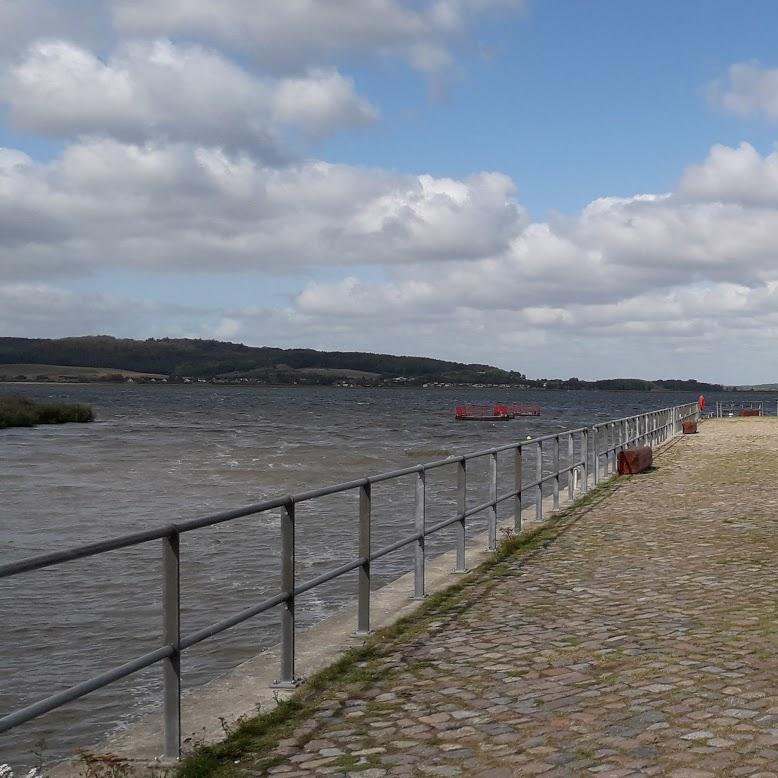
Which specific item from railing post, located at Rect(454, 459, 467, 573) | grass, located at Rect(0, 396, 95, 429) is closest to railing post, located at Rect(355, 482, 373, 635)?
railing post, located at Rect(454, 459, 467, 573)

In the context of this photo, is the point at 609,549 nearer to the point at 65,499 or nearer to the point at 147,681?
the point at 147,681

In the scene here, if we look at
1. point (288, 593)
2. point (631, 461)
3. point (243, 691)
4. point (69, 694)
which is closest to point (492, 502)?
point (288, 593)

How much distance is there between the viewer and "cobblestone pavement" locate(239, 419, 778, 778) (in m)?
4.83

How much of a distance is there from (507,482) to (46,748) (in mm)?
22306

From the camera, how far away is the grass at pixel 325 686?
16.3 ft

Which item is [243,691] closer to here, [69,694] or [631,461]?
[69,694]

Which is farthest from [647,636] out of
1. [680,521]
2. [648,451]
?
[648,451]

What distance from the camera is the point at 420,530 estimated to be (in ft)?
29.5

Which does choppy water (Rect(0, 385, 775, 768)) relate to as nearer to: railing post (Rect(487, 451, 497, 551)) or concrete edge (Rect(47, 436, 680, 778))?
concrete edge (Rect(47, 436, 680, 778))

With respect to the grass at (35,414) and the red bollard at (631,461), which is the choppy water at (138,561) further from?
the grass at (35,414)

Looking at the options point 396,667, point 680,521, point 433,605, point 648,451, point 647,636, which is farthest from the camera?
point 648,451

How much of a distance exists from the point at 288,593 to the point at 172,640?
131cm

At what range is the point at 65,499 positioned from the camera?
27.7 metres

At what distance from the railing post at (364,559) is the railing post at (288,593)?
4.32 ft
